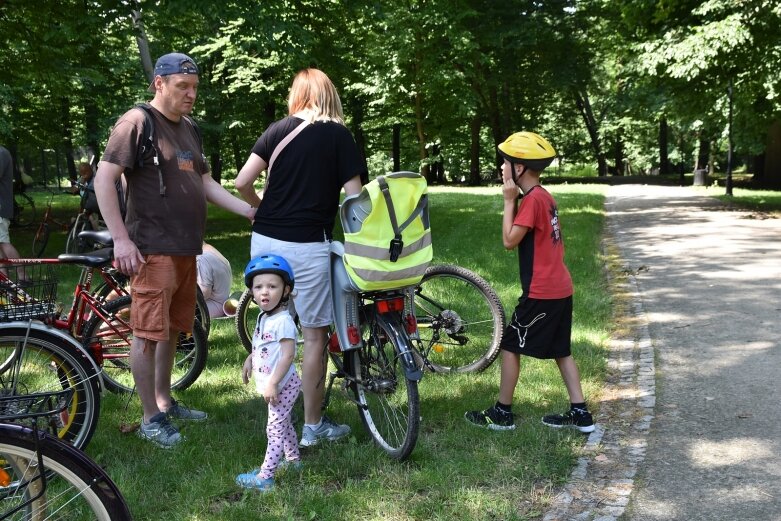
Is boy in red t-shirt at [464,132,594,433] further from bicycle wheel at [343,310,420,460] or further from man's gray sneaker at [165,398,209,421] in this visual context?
man's gray sneaker at [165,398,209,421]

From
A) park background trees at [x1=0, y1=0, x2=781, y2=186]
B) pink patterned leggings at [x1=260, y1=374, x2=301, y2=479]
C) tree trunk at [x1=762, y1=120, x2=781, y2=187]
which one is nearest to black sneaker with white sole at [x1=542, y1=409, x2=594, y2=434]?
pink patterned leggings at [x1=260, y1=374, x2=301, y2=479]

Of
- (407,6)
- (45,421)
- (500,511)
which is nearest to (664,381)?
(500,511)

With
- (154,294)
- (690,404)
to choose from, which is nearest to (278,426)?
(154,294)

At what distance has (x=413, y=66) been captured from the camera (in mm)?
31188

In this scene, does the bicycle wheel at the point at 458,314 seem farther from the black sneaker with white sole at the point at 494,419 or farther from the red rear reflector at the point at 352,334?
the red rear reflector at the point at 352,334

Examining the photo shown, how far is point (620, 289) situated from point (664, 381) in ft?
12.1

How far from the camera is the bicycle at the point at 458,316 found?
5672 mm

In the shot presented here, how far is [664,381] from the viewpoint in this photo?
18.4ft

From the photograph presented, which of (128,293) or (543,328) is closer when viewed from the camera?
(543,328)

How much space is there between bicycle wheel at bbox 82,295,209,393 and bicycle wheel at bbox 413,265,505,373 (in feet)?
5.38

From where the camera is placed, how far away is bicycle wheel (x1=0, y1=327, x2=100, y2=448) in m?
3.90

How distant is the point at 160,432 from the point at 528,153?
2.68 m

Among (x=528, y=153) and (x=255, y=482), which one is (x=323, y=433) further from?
(x=528, y=153)

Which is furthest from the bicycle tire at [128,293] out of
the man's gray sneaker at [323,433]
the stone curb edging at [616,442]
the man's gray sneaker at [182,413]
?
the stone curb edging at [616,442]
